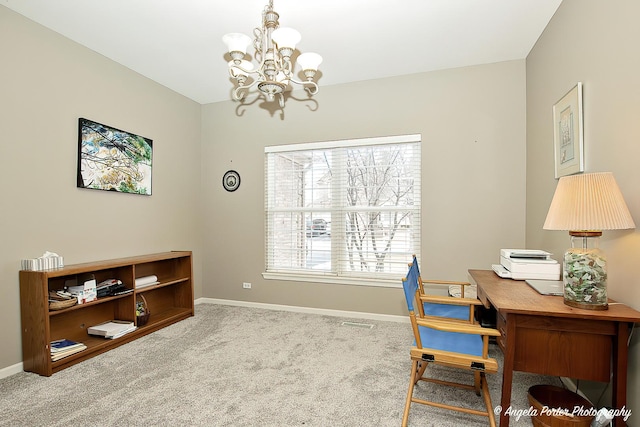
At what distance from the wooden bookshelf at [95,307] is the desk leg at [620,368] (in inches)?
141

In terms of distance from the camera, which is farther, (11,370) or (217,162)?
(217,162)

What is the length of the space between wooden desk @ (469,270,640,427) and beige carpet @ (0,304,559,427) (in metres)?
0.51

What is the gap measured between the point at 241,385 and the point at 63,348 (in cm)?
155

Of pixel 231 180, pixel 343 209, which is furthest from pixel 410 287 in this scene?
pixel 231 180

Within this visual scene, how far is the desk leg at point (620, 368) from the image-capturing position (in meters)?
1.48

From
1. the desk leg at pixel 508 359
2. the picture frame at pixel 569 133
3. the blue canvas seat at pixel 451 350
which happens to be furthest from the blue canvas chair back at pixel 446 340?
the picture frame at pixel 569 133

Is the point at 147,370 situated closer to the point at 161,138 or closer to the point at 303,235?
the point at 303,235

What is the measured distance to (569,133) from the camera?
2.24m

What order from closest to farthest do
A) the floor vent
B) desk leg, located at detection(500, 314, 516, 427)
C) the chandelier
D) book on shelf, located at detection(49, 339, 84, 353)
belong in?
desk leg, located at detection(500, 314, 516, 427) < the chandelier < book on shelf, located at detection(49, 339, 84, 353) < the floor vent

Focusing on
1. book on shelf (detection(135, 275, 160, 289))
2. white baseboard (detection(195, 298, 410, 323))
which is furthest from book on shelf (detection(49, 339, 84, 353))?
white baseboard (detection(195, 298, 410, 323))

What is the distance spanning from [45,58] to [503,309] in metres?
3.94

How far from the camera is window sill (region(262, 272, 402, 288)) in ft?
12.0

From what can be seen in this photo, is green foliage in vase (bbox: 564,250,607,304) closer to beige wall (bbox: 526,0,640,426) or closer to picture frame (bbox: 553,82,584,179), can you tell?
beige wall (bbox: 526,0,640,426)

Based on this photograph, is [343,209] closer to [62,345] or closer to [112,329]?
[112,329]
